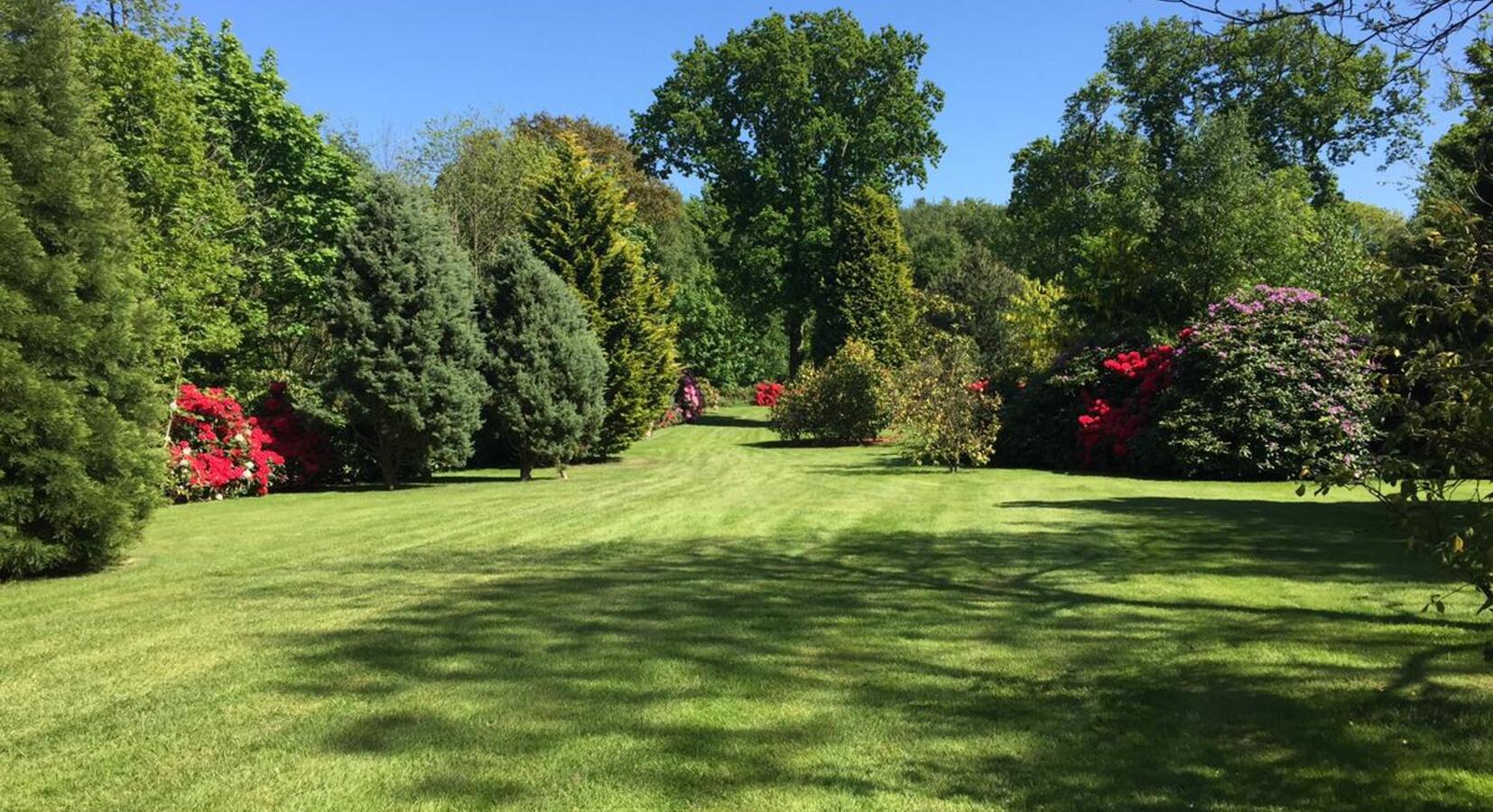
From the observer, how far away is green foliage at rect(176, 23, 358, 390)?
22.2 metres

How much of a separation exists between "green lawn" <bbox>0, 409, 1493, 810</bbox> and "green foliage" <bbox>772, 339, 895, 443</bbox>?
16382mm

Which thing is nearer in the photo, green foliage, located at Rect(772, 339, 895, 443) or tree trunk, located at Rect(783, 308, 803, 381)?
green foliage, located at Rect(772, 339, 895, 443)

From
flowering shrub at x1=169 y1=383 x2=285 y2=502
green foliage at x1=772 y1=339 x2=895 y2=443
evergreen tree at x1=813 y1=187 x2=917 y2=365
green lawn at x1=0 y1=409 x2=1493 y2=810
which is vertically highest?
evergreen tree at x1=813 y1=187 x2=917 y2=365

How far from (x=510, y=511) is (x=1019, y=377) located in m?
15.2

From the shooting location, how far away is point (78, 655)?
15.9ft

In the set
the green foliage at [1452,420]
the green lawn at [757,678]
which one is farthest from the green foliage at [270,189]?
the green foliage at [1452,420]

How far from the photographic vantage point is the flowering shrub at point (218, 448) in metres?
14.0

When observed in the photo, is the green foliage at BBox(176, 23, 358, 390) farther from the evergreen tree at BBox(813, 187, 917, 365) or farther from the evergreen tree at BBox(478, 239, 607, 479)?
the evergreen tree at BBox(813, 187, 917, 365)

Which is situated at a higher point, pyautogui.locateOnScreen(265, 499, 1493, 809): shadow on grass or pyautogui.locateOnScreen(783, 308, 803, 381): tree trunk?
pyautogui.locateOnScreen(783, 308, 803, 381): tree trunk

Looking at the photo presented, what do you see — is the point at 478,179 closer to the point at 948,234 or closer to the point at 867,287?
the point at 867,287

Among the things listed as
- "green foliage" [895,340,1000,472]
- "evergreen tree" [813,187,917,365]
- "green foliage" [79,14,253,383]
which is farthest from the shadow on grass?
"evergreen tree" [813,187,917,365]

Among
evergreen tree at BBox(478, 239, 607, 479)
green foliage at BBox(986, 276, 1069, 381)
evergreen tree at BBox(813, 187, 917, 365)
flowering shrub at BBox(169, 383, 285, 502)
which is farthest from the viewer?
evergreen tree at BBox(813, 187, 917, 365)

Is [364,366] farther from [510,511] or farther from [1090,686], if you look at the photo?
[1090,686]

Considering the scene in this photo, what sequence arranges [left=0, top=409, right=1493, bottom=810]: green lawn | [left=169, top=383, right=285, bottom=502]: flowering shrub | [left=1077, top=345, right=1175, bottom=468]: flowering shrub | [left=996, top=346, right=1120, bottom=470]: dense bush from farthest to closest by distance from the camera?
1. [left=996, top=346, right=1120, bottom=470]: dense bush
2. [left=1077, top=345, right=1175, bottom=468]: flowering shrub
3. [left=169, top=383, right=285, bottom=502]: flowering shrub
4. [left=0, top=409, right=1493, bottom=810]: green lawn
